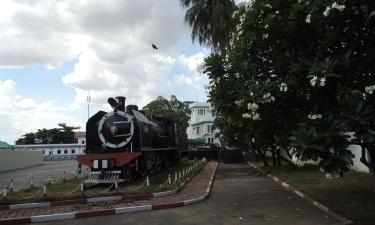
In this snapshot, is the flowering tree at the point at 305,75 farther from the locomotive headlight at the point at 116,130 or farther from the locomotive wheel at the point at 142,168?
the locomotive wheel at the point at 142,168

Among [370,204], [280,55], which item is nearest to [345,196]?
[370,204]

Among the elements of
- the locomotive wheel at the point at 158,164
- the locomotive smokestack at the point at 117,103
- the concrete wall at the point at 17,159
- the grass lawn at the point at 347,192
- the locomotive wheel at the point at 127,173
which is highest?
the locomotive smokestack at the point at 117,103

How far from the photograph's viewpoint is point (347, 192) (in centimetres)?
1379

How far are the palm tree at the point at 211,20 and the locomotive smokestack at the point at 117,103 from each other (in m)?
7.99

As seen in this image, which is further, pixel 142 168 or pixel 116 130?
pixel 142 168

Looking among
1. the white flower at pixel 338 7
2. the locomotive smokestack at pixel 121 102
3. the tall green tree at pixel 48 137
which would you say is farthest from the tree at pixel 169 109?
the white flower at pixel 338 7

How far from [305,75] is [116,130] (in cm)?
991

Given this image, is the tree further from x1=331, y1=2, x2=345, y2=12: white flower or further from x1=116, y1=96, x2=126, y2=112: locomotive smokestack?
x1=331, y1=2, x2=345, y2=12: white flower

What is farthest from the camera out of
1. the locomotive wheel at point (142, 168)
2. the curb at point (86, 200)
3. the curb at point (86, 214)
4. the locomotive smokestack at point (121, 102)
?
the locomotive wheel at point (142, 168)

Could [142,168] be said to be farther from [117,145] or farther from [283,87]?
[283,87]

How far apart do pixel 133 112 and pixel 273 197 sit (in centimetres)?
782

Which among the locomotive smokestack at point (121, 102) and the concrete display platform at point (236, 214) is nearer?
the concrete display platform at point (236, 214)

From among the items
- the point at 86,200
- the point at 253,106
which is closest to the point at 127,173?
the point at 86,200

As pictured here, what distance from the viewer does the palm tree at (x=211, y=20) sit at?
25.9 meters
